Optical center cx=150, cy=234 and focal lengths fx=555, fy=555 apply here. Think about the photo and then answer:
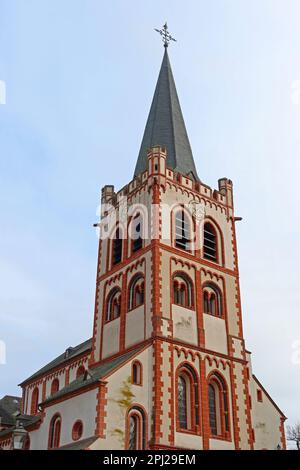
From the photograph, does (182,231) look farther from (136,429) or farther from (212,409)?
(136,429)

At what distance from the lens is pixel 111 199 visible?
4225cm

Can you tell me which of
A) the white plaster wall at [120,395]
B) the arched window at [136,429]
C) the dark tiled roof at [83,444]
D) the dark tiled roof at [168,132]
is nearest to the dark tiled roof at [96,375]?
the white plaster wall at [120,395]

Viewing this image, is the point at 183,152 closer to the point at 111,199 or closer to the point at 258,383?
the point at 111,199

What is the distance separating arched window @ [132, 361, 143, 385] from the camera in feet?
97.9

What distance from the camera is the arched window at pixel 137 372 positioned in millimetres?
29828

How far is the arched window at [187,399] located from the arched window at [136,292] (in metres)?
5.06

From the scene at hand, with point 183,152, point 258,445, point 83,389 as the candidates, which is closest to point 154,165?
point 183,152

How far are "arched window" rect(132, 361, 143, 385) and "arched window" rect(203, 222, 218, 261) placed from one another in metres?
9.97

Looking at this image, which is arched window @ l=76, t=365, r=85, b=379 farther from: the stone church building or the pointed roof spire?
the pointed roof spire

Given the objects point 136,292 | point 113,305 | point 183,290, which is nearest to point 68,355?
point 113,305

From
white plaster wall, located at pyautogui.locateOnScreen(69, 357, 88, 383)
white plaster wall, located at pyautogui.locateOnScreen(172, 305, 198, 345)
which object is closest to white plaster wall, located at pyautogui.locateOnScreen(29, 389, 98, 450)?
white plaster wall, located at pyautogui.locateOnScreen(172, 305, 198, 345)

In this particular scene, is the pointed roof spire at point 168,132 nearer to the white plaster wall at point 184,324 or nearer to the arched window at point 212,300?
the arched window at point 212,300

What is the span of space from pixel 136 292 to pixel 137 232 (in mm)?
4516
